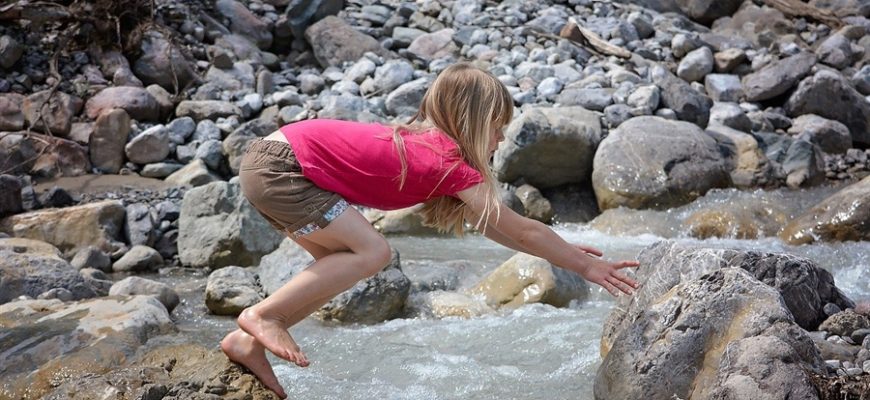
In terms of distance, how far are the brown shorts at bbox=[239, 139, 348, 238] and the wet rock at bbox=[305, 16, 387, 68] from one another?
9513 millimetres

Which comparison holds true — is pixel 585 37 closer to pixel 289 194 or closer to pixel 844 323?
pixel 844 323

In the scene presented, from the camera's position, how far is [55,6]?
11.5 meters

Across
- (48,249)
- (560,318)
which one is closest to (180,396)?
(560,318)

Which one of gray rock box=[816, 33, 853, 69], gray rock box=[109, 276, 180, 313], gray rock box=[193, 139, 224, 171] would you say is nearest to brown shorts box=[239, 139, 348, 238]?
gray rock box=[109, 276, 180, 313]

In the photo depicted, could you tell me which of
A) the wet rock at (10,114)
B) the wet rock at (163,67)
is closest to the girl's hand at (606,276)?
the wet rock at (10,114)

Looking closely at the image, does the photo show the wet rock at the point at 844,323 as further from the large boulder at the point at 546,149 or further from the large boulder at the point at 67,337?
the large boulder at the point at 546,149

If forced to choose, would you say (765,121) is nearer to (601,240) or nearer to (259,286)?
(601,240)

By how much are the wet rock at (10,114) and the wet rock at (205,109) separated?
166 centimetres

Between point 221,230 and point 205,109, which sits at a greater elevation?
point 221,230

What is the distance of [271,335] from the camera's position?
3.39 m

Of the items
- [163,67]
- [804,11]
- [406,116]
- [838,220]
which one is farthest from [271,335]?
[804,11]

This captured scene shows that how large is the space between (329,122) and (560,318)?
9.33 feet

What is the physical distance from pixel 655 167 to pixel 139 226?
4.97 metres

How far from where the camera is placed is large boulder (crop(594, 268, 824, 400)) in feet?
11.5
